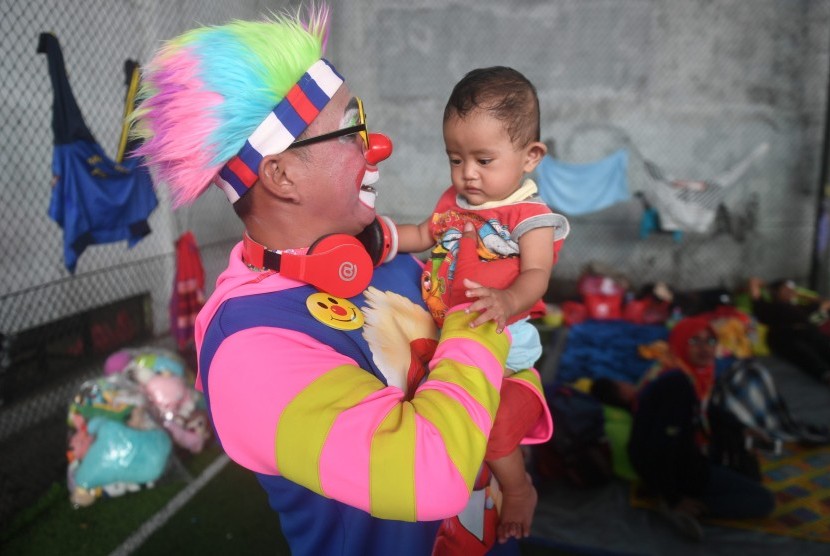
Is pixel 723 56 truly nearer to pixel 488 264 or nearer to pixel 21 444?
pixel 488 264

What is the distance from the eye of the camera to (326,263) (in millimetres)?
1163

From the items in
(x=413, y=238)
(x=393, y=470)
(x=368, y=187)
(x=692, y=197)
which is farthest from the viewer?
(x=692, y=197)

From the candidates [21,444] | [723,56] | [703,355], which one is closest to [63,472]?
[21,444]

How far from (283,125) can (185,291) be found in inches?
143

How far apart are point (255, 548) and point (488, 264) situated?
8.15 feet

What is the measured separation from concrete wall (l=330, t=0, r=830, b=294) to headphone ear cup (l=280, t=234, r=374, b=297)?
24.2 feet

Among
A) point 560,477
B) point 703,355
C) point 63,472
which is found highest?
point 703,355

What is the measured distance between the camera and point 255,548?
3055 millimetres

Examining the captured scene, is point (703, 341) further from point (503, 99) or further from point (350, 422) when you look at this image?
point (350, 422)

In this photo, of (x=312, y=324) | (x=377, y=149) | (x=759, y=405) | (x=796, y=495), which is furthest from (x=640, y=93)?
(x=312, y=324)

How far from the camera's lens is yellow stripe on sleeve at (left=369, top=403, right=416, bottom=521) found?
863 mm

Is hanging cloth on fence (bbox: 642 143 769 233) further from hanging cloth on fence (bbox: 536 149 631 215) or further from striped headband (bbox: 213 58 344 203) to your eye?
striped headband (bbox: 213 58 344 203)

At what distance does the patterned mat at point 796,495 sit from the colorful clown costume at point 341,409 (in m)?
2.97

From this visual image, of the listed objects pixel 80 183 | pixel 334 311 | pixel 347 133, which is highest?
pixel 347 133
